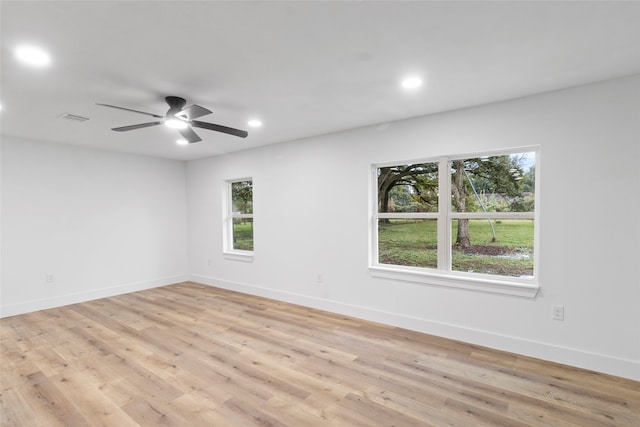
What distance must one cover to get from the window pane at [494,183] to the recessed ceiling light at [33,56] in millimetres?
3608

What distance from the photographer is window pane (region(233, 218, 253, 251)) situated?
5.45 m

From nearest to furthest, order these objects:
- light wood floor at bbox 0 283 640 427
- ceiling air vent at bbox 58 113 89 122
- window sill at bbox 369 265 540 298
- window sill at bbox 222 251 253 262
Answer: light wood floor at bbox 0 283 640 427
window sill at bbox 369 265 540 298
ceiling air vent at bbox 58 113 89 122
window sill at bbox 222 251 253 262

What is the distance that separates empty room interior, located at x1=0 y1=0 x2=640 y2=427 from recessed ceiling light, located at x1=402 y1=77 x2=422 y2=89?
2 cm

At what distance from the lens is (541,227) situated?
2844mm

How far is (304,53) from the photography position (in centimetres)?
209

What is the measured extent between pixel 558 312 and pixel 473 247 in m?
0.91

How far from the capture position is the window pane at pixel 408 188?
11.8 ft

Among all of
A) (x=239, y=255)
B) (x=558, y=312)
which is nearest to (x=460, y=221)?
(x=558, y=312)

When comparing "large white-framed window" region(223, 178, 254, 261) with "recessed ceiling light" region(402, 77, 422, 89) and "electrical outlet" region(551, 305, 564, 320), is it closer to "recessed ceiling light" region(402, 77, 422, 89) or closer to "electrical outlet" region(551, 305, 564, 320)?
"recessed ceiling light" region(402, 77, 422, 89)

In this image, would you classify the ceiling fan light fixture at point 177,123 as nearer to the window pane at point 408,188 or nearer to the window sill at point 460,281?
the window pane at point 408,188

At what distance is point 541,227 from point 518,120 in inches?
40.0

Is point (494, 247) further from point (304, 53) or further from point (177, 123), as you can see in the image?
point (177, 123)

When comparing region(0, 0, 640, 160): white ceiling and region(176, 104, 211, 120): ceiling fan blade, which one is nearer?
region(0, 0, 640, 160): white ceiling

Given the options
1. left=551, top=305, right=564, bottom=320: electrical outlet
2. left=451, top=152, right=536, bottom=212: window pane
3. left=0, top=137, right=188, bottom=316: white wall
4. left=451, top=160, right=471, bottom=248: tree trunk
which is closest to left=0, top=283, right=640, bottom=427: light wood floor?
left=551, top=305, right=564, bottom=320: electrical outlet
